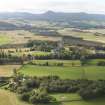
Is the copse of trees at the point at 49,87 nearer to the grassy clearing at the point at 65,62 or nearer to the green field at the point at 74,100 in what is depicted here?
the green field at the point at 74,100

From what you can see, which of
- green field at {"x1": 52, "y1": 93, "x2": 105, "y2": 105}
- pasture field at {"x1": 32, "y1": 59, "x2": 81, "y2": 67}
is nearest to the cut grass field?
pasture field at {"x1": 32, "y1": 59, "x2": 81, "y2": 67}

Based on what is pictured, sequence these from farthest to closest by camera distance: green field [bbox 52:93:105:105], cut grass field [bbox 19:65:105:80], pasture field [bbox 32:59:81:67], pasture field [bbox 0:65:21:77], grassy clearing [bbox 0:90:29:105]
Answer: pasture field [bbox 32:59:81:67], pasture field [bbox 0:65:21:77], cut grass field [bbox 19:65:105:80], grassy clearing [bbox 0:90:29:105], green field [bbox 52:93:105:105]

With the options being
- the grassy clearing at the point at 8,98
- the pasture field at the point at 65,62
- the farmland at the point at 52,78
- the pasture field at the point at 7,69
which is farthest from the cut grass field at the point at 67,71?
the grassy clearing at the point at 8,98

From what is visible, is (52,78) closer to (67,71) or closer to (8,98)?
(67,71)

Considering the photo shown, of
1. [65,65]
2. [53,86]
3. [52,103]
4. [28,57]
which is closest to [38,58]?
[28,57]

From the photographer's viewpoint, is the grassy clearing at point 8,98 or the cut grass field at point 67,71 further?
the cut grass field at point 67,71

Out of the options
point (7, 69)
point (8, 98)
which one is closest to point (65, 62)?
point (7, 69)

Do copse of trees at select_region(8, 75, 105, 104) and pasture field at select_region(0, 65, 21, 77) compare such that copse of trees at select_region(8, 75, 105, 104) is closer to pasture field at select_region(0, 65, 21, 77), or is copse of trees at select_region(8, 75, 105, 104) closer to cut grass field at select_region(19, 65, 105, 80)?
cut grass field at select_region(19, 65, 105, 80)

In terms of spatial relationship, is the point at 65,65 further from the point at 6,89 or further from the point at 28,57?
the point at 6,89

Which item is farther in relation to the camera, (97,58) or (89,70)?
(97,58)
